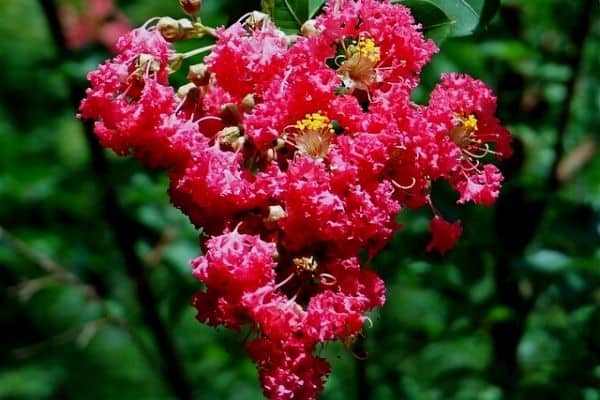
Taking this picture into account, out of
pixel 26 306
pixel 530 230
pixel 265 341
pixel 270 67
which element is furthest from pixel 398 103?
pixel 26 306

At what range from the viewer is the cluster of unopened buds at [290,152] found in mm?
1005

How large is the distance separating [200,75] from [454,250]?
84 cm

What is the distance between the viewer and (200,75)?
43.3 inches

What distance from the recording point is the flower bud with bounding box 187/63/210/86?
1.10 metres

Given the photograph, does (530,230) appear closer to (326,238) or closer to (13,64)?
(326,238)

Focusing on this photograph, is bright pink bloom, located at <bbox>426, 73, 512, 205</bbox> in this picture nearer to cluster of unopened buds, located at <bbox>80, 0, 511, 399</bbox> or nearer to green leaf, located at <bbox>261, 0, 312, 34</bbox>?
cluster of unopened buds, located at <bbox>80, 0, 511, 399</bbox>

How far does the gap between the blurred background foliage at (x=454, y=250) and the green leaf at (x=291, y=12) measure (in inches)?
5.4

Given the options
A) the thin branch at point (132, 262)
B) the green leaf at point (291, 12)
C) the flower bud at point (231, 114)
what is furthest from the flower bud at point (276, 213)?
the thin branch at point (132, 262)

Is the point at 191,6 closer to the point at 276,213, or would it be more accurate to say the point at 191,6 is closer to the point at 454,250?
the point at 276,213

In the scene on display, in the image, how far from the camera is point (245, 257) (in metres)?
0.99

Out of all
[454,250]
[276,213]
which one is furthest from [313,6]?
[454,250]

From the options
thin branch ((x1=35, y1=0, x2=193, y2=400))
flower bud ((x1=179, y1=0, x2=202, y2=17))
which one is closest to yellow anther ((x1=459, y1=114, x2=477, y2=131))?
flower bud ((x1=179, y1=0, x2=202, y2=17))

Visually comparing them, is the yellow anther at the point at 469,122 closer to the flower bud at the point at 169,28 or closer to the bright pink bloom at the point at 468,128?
the bright pink bloom at the point at 468,128

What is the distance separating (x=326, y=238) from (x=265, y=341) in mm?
124
